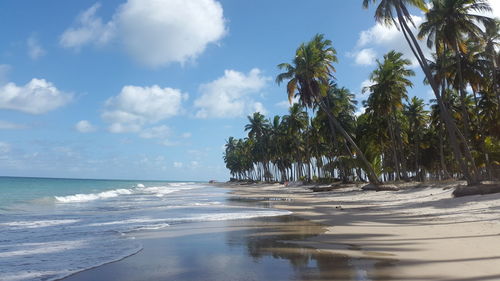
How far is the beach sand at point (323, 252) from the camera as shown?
5.53 m

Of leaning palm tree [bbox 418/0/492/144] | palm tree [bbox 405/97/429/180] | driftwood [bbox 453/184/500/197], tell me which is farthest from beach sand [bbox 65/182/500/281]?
palm tree [bbox 405/97/429/180]

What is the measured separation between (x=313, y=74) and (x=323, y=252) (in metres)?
24.3

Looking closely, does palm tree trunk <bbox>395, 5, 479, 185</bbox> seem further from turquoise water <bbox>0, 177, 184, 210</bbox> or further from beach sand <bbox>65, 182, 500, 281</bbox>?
turquoise water <bbox>0, 177, 184, 210</bbox>

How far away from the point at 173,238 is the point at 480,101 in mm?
33983

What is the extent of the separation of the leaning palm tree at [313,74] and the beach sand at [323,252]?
19.0 m

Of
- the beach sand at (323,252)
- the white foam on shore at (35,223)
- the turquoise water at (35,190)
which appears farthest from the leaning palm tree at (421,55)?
the turquoise water at (35,190)

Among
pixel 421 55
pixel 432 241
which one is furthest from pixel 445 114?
pixel 432 241

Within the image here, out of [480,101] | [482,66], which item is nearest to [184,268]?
[482,66]

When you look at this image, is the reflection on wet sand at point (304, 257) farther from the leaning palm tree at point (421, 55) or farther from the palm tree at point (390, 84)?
the palm tree at point (390, 84)

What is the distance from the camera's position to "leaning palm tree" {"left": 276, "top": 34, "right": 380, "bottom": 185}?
96.5ft

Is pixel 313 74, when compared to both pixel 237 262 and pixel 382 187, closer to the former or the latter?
pixel 382 187

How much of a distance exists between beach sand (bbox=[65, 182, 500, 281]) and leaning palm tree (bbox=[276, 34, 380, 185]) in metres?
19.0

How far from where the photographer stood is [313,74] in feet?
97.2

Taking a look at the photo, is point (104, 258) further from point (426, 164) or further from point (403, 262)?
point (426, 164)
